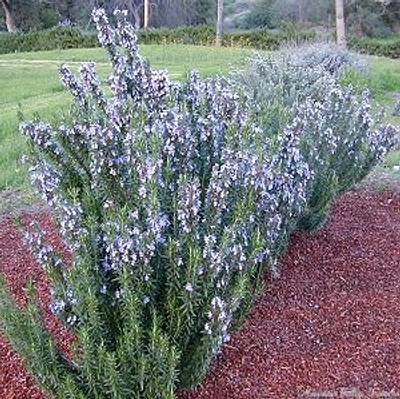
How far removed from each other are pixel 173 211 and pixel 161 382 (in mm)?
765

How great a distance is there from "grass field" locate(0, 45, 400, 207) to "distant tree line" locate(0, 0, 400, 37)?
17.2 metres

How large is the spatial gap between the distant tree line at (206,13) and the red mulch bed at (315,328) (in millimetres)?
36728

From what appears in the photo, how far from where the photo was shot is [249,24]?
153ft

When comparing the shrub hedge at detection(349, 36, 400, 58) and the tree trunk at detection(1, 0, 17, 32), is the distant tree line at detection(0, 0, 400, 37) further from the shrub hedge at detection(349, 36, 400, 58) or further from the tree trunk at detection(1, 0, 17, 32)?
the shrub hedge at detection(349, 36, 400, 58)

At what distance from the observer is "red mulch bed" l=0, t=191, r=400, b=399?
3766 millimetres

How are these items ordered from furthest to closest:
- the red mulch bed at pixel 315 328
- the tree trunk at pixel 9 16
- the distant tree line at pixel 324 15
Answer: the distant tree line at pixel 324 15 → the tree trunk at pixel 9 16 → the red mulch bed at pixel 315 328

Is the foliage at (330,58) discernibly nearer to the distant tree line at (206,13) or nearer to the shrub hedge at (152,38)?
the shrub hedge at (152,38)

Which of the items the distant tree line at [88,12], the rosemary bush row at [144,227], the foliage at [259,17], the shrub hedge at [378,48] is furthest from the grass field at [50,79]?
the foliage at [259,17]

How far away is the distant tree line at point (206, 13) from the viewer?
137ft

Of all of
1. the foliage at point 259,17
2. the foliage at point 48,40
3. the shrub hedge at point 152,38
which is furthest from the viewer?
the foliage at point 259,17

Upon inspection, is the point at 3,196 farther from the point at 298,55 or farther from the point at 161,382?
the point at 298,55

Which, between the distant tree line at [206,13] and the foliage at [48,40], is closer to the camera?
the foliage at [48,40]

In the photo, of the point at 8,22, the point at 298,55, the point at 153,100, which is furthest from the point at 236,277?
the point at 8,22

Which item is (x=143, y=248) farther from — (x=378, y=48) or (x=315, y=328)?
(x=378, y=48)
